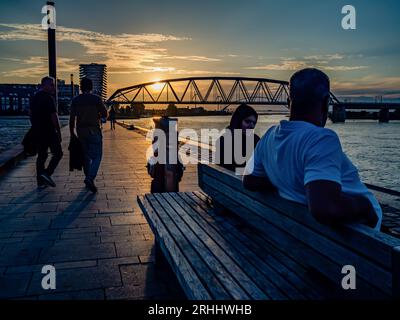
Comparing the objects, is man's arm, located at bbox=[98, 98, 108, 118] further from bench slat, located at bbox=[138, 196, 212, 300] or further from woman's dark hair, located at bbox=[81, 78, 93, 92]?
bench slat, located at bbox=[138, 196, 212, 300]

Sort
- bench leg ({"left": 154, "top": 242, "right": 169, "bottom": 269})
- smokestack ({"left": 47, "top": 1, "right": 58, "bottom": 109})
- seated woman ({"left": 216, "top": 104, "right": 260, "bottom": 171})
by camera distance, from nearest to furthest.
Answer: bench leg ({"left": 154, "top": 242, "right": 169, "bottom": 269})
seated woman ({"left": 216, "top": 104, "right": 260, "bottom": 171})
smokestack ({"left": 47, "top": 1, "right": 58, "bottom": 109})

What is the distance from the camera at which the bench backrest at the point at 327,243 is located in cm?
166

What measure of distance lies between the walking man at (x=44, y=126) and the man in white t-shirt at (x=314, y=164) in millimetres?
5636

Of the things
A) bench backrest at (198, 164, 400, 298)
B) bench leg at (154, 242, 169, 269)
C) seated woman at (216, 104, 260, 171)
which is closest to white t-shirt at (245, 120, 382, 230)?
bench backrest at (198, 164, 400, 298)

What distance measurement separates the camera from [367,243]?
5.75 ft

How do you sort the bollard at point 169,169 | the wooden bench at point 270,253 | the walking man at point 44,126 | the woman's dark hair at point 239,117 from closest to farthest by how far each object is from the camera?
the wooden bench at point 270,253, the woman's dark hair at point 239,117, the bollard at point 169,169, the walking man at point 44,126

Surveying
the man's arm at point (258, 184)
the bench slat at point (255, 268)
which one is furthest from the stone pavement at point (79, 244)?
the man's arm at point (258, 184)

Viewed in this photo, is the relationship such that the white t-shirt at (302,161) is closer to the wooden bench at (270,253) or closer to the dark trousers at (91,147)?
the wooden bench at (270,253)

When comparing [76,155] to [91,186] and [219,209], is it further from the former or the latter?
[219,209]

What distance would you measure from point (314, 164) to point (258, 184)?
79cm

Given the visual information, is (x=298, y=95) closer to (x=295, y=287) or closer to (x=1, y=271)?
(x=295, y=287)

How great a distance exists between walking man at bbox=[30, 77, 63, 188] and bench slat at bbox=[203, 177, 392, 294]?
522cm

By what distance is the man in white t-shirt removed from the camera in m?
1.91
